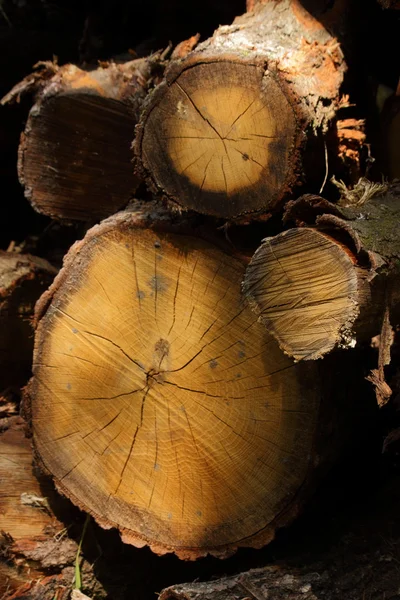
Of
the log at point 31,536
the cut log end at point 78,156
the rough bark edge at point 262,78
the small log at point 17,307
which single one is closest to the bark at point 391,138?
the rough bark edge at point 262,78

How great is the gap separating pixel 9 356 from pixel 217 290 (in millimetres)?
1047

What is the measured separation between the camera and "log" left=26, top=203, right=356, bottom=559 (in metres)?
1.75

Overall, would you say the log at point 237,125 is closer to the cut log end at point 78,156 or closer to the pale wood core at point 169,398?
the pale wood core at point 169,398

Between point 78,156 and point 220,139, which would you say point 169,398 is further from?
point 78,156

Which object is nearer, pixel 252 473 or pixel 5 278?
pixel 252 473

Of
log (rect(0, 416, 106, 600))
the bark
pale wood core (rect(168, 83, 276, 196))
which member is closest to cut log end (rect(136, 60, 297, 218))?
pale wood core (rect(168, 83, 276, 196))

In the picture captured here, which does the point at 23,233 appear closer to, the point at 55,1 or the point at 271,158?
the point at 55,1

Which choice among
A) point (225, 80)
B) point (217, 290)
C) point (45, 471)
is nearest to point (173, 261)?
point (217, 290)

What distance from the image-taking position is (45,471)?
A: 202 centimetres

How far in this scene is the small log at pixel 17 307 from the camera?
7.75 feet

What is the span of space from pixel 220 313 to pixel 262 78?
2.10 feet

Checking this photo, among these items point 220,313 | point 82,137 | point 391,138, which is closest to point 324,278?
point 220,313

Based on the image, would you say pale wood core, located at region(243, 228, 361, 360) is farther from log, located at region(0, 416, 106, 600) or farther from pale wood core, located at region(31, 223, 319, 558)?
log, located at region(0, 416, 106, 600)

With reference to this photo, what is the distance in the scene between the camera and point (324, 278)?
1458mm
